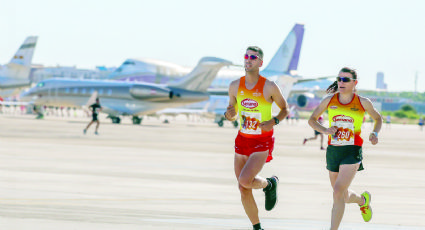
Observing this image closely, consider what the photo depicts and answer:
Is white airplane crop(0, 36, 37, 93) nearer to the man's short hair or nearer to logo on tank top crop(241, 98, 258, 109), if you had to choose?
the man's short hair

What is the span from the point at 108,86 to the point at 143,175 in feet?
173

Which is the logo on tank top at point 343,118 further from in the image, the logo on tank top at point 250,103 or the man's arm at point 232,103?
the man's arm at point 232,103

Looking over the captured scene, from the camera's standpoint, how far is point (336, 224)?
10.0 metres

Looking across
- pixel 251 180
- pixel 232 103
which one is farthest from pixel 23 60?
pixel 251 180

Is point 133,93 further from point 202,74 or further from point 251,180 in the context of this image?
point 251,180

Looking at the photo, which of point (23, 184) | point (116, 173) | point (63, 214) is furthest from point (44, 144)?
point (63, 214)

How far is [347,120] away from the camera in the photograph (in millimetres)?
10344

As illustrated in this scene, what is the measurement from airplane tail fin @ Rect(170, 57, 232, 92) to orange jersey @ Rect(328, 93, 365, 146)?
57152mm

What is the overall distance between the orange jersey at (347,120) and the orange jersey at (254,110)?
0.75 m

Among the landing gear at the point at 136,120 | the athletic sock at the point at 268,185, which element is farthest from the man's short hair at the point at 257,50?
the landing gear at the point at 136,120

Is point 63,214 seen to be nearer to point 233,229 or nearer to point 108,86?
point 233,229

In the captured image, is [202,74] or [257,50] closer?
[257,50]

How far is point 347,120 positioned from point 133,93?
197ft

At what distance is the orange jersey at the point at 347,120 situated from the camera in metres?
10.4
